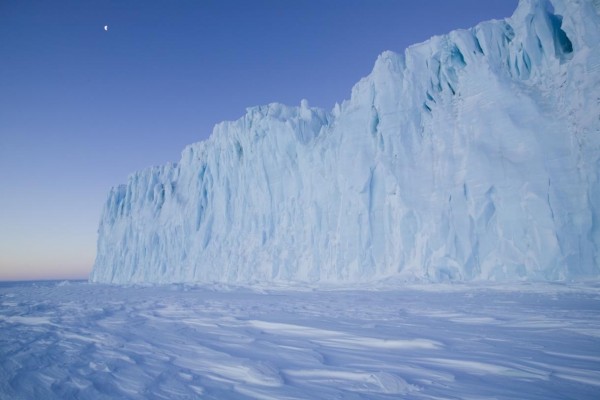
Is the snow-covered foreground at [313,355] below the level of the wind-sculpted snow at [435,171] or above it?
below

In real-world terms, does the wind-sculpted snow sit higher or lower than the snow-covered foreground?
higher

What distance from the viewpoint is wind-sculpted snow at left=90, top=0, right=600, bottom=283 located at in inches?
493

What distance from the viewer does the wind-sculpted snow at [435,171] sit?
1252 cm

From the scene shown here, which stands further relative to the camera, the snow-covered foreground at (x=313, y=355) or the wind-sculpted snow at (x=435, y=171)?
the wind-sculpted snow at (x=435, y=171)

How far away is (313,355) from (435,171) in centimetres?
1381

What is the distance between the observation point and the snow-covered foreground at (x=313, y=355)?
8.68 feet

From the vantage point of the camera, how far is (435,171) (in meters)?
15.7

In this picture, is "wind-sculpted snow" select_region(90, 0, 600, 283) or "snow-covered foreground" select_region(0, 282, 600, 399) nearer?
"snow-covered foreground" select_region(0, 282, 600, 399)

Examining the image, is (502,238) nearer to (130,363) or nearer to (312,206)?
(312,206)

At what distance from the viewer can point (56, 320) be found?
6023mm

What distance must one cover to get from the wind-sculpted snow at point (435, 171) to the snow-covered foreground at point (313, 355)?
25.5 ft

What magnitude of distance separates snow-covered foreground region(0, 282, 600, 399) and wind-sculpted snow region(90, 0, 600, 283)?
7.78 m

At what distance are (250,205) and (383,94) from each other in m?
10.9

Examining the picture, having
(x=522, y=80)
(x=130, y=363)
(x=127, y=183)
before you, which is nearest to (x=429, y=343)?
(x=130, y=363)
